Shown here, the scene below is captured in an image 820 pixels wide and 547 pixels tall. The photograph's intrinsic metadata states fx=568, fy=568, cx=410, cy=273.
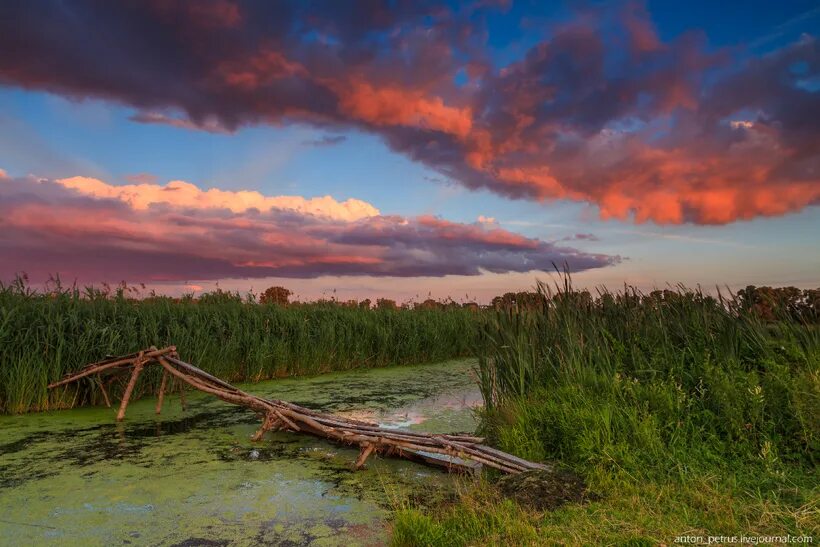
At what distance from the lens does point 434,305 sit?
15.0 metres

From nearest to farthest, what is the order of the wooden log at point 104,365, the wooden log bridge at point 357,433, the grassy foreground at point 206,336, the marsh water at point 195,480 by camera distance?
the marsh water at point 195,480 → the wooden log bridge at point 357,433 → the wooden log at point 104,365 → the grassy foreground at point 206,336

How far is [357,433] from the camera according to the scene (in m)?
4.95

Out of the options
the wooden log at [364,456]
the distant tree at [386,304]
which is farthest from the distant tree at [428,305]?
the wooden log at [364,456]

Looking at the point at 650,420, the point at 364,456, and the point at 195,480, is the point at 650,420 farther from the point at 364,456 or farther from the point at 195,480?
the point at 195,480

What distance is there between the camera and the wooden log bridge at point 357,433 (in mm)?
4383

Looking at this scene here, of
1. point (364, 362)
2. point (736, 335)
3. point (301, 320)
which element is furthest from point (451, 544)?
point (364, 362)

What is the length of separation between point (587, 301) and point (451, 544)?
11.7ft

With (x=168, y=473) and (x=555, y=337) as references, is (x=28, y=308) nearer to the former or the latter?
(x=168, y=473)

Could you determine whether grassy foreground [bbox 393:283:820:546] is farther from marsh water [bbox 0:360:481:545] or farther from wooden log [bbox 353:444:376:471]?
wooden log [bbox 353:444:376:471]

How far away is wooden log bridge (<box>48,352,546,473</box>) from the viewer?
438 cm

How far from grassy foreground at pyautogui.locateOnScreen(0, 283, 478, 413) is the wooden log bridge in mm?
434

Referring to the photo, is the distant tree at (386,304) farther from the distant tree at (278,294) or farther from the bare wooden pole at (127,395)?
the bare wooden pole at (127,395)

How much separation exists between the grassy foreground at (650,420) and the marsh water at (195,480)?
64 cm

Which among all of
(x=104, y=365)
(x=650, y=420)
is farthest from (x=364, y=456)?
(x=104, y=365)
